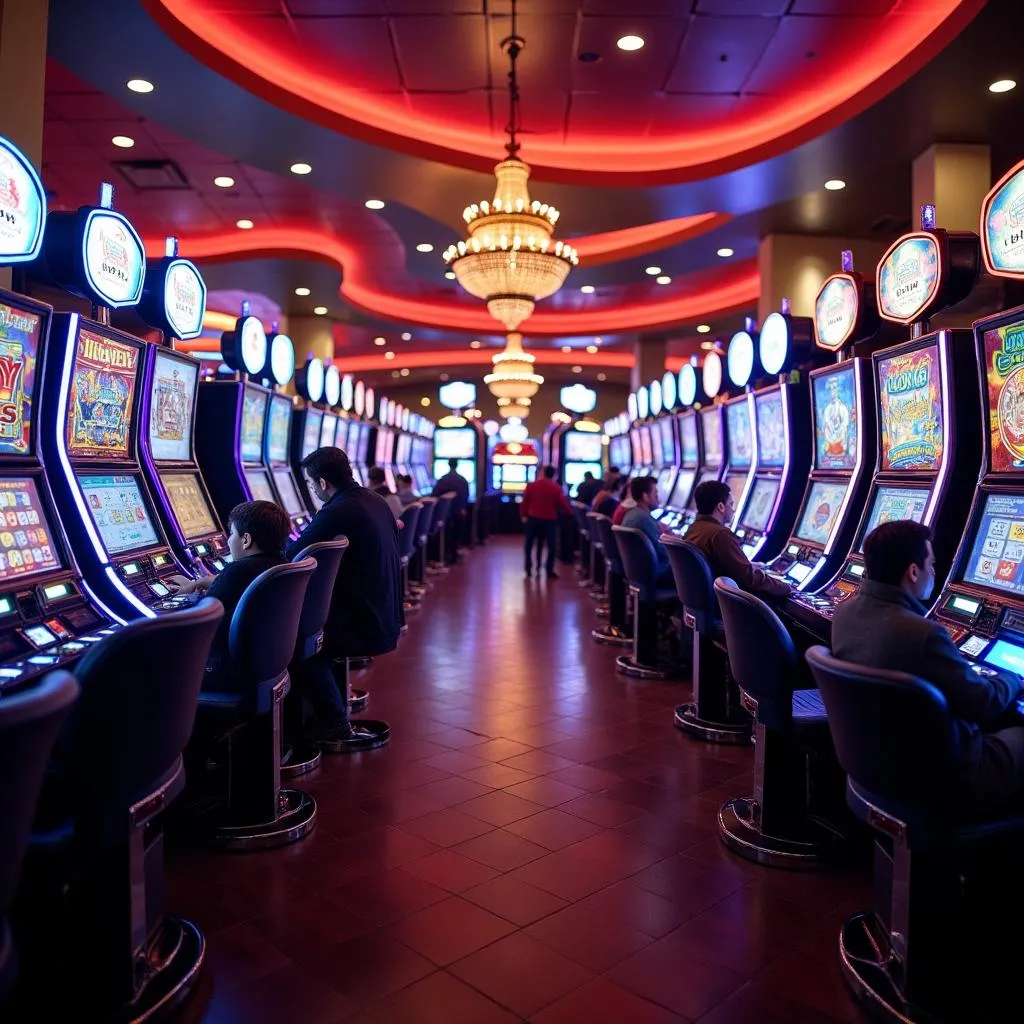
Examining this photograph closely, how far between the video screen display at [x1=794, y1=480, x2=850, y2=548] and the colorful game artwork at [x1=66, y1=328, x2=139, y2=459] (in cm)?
276

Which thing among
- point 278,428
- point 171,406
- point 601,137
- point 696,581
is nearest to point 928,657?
point 696,581

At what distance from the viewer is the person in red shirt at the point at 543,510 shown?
31.8 feet

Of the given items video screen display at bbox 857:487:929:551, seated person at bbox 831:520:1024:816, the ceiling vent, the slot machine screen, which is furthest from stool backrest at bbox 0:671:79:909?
the ceiling vent

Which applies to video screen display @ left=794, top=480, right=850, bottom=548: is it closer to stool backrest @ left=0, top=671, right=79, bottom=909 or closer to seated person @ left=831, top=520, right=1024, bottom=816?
seated person @ left=831, top=520, right=1024, bottom=816

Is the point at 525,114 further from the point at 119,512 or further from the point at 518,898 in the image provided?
the point at 518,898

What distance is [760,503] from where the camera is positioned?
4.77 meters

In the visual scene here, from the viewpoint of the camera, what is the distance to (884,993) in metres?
1.94

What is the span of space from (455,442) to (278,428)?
11.5 meters

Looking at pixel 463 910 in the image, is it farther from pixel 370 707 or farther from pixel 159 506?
pixel 370 707

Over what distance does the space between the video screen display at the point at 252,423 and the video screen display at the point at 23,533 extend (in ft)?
7.04

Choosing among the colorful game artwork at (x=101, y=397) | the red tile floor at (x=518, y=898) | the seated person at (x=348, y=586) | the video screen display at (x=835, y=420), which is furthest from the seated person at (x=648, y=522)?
the colorful game artwork at (x=101, y=397)

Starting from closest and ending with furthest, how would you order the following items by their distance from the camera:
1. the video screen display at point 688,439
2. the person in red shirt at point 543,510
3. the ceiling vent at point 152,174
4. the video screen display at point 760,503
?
the video screen display at point 760,503, the video screen display at point 688,439, the ceiling vent at point 152,174, the person in red shirt at point 543,510

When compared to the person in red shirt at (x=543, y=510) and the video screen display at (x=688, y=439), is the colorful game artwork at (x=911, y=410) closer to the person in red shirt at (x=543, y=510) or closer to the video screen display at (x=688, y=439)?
the video screen display at (x=688, y=439)

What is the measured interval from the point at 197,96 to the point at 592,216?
3717mm
